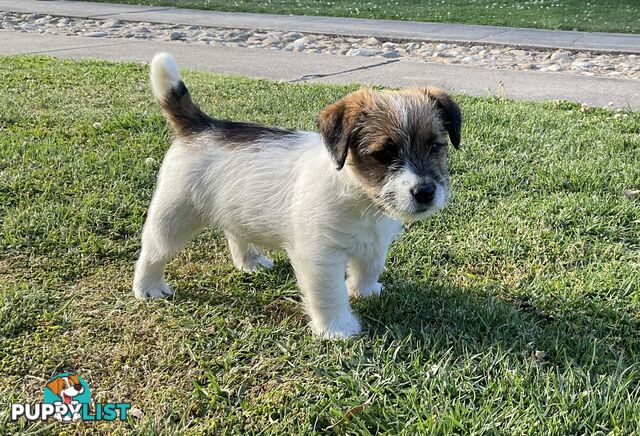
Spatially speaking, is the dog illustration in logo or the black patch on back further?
the black patch on back

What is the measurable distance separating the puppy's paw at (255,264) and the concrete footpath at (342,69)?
5485mm

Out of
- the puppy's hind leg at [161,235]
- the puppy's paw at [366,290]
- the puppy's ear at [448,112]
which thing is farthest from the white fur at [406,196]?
the puppy's hind leg at [161,235]

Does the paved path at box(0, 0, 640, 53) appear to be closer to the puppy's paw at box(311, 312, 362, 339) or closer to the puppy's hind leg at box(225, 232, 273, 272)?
the puppy's hind leg at box(225, 232, 273, 272)

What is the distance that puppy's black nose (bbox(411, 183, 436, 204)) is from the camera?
9.50 feet

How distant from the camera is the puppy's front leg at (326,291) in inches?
125

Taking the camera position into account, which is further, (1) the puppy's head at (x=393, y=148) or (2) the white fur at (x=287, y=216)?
(2) the white fur at (x=287, y=216)

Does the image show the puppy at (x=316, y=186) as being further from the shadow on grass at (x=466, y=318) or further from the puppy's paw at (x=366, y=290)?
the shadow on grass at (x=466, y=318)

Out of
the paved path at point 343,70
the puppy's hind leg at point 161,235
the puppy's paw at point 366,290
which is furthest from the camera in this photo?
the paved path at point 343,70

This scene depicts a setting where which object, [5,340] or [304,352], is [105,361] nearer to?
[5,340]

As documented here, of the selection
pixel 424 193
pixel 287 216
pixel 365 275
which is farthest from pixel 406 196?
pixel 365 275

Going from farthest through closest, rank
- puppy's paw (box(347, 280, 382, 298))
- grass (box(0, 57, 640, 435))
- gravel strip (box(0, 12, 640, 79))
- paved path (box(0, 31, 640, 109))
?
gravel strip (box(0, 12, 640, 79)), paved path (box(0, 31, 640, 109)), puppy's paw (box(347, 280, 382, 298)), grass (box(0, 57, 640, 435))

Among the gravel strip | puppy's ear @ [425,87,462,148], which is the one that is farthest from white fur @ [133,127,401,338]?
the gravel strip

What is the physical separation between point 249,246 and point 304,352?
3.17ft

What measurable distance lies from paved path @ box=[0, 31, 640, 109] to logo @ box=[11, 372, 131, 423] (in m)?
6.93
